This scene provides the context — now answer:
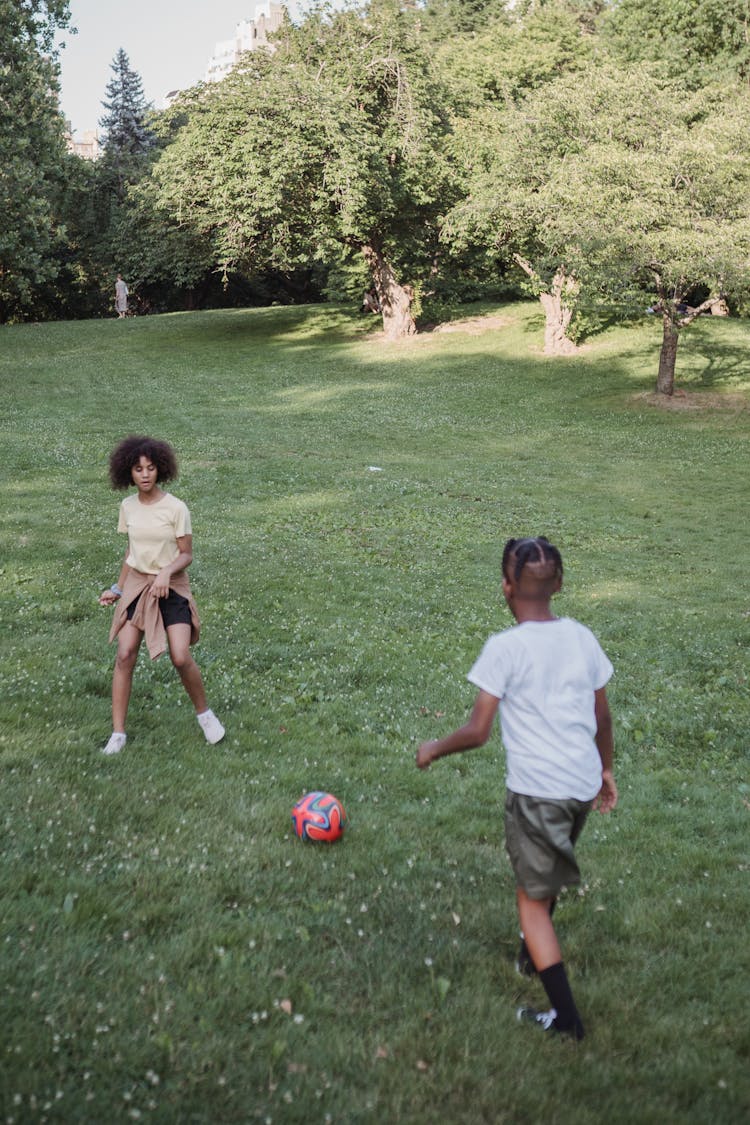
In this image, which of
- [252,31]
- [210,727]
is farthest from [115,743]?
[252,31]

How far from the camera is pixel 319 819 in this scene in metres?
6.02

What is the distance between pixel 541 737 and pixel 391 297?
40.3 meters

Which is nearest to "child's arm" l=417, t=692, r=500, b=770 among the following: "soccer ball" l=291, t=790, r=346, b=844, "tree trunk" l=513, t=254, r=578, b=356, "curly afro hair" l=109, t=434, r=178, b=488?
"soccer ball" l=291, t=790, r=346, b=844

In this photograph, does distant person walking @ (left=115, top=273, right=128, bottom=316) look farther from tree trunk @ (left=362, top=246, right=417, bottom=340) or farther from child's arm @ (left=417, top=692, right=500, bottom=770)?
child's arm @ (left=417, top=692, right=500, bottom=770)

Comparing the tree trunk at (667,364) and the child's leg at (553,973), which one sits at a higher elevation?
the child's leg at (553,973)

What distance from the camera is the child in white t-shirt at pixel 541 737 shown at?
162 inches

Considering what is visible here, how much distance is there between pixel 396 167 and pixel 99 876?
37143mm

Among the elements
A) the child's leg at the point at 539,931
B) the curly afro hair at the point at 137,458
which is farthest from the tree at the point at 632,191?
the child's leg at the point at 539,931

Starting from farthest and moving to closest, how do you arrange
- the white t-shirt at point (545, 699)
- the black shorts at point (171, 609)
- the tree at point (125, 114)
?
the tree at point (125, 114) < the black shorts at point (171, 609) < the white t-shirt at point (545, 699)

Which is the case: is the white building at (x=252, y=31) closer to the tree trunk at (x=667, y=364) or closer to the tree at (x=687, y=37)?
the tree at (x=687, y=37)

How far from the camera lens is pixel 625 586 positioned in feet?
46.8

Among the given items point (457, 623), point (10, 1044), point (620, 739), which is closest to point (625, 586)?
point (457, 623)

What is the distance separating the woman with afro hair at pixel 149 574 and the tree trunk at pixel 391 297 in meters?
35.1

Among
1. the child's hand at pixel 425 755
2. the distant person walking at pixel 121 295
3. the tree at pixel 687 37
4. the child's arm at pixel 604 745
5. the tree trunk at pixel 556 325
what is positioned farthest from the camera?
the distant person walking at pixel 121 295
